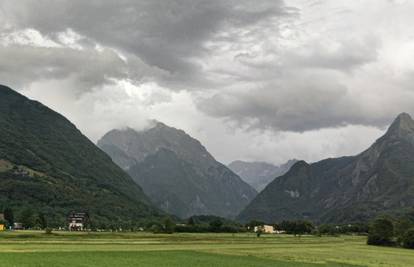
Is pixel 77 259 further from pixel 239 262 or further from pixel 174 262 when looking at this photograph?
pixel 239 262

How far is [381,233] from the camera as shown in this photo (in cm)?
18962

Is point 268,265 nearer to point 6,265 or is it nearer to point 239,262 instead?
point 239,262

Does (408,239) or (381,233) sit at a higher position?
(381,233)

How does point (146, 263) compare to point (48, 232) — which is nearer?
point (146, 263)

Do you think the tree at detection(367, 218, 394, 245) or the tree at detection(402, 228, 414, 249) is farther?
the tree at detection(367, 218, 394, 245)

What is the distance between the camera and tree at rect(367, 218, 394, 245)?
189125mm

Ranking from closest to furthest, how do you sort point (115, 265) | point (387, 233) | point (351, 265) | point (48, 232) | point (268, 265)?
point (115, 265)
point (268, 265)
point (351, 265)
point (48, 232)
point (387, 233)

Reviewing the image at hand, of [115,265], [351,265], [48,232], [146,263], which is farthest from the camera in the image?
[48,232]

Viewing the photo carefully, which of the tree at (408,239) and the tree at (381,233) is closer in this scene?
the tree at (408,239)

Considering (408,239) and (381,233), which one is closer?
(408,239)

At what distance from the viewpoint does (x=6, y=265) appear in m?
63.2

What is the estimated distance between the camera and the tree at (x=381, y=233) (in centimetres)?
18912

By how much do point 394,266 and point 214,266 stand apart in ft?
109

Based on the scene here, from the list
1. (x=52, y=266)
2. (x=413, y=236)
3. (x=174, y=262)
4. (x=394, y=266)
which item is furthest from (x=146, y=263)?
(x=413, y=236)
